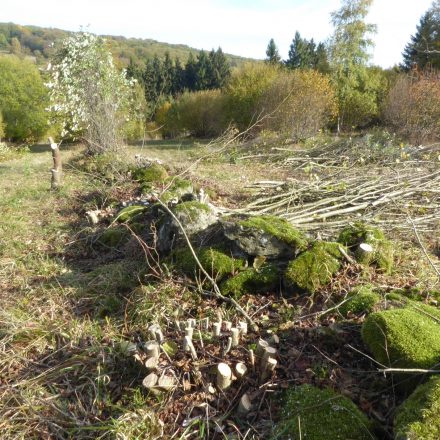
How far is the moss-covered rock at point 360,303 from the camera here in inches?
117

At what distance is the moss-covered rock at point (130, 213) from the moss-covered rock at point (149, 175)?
181cm

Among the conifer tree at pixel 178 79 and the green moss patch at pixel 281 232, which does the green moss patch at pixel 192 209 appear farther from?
the conifer tree at pixel 178 79

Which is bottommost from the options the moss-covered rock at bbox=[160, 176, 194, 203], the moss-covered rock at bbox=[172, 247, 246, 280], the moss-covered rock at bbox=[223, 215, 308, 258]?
the moss-covered rock at bbox=[172, 247, 246, 280]

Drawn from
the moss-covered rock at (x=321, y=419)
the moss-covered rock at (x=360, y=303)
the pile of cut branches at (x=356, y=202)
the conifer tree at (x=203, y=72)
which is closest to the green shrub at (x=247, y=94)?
the pile of cut branches at (x=356, y=202)

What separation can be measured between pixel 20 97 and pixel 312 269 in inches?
1003

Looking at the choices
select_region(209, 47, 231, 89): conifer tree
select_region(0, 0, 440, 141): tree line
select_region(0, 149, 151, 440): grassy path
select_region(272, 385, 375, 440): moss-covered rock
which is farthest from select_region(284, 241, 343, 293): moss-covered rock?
select_region(209, 47, 231, 89): conifer tree

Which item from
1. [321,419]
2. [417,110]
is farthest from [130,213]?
[417,110]

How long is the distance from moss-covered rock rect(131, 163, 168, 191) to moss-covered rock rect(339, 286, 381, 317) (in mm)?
5487

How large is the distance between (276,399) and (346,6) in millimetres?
22678

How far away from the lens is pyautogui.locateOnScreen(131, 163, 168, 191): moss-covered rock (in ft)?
26.2

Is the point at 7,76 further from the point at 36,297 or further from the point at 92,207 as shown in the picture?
the point at 36,297

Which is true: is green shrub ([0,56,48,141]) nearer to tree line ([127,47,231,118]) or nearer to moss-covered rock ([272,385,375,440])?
tree line ([127,47,231,118])

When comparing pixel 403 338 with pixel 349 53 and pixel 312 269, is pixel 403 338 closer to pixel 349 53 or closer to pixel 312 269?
pixel 312 269

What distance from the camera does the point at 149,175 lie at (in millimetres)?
8117
